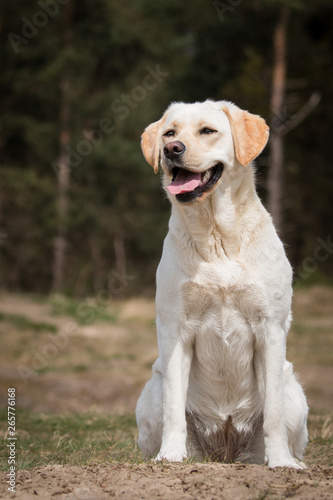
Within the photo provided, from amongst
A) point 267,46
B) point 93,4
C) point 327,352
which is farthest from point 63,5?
point 327,352

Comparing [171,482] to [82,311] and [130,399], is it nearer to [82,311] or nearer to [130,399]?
[130,399]

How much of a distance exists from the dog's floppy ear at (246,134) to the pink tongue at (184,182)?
0.27m

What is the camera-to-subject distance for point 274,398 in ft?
11.8

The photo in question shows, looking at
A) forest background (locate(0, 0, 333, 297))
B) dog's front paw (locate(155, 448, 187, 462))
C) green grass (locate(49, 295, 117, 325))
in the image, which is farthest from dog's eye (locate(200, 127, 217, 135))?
forest background (locate(0, 0, 333, 297))

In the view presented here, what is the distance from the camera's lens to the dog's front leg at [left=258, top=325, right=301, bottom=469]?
3547 millimetres

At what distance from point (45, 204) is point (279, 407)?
15.6m

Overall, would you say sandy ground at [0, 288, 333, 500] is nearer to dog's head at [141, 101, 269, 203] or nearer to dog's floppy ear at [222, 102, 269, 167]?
dog's head at [141, 101, 269, 203]

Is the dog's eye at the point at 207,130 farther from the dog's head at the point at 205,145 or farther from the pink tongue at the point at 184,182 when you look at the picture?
the pink tongue at the point at 184,182

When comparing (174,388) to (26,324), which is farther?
(26,324)

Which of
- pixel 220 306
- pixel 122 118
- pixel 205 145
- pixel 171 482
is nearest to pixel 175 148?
pixel 205 145

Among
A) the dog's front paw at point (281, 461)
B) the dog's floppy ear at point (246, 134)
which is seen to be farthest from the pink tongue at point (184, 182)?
the dog's front paw at point (281, 461)

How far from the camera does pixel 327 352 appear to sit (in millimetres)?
11250

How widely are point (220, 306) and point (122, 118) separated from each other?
1731 centimetres

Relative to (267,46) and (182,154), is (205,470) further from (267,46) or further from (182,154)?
(267,46)
